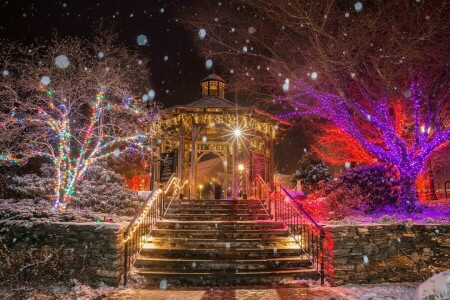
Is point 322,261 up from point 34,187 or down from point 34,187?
down

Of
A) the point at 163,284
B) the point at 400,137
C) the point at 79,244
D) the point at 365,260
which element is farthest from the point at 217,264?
the point at 400,137

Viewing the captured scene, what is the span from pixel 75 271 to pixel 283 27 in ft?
35.1

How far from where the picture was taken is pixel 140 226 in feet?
28.5

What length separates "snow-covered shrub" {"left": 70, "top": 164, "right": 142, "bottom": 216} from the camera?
1320 centimetres

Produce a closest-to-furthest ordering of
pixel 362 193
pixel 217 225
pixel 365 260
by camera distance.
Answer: pixel 365 260
pixel 217 225
pixel 362 193

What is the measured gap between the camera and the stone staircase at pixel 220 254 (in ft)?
24.8

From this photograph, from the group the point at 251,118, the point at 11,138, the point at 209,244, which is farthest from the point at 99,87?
the point at 209,244

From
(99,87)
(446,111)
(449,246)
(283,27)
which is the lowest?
(449,246)

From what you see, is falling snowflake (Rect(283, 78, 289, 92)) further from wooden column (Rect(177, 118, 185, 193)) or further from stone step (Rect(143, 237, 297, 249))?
stone step (Rect(143, 237, 297, 249))

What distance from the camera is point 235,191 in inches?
566

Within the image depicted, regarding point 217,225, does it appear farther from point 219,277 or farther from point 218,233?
point 219,277

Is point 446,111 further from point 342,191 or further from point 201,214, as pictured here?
point 201,214

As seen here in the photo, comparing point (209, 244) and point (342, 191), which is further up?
point (342, 191)

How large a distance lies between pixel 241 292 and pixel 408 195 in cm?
712
